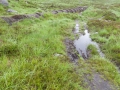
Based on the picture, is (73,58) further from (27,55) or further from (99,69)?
(27,55)

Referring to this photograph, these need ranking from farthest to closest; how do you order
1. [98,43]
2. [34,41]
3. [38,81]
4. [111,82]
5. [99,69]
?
[98,43] < [34,41] < [99,69] < [111,82] < [38,81]

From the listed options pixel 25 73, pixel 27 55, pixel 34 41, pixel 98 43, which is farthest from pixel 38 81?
pixel 98 43

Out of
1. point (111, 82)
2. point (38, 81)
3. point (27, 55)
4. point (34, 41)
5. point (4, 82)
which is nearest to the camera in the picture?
point (4, 82)

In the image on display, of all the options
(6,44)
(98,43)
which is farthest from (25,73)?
(98,43)

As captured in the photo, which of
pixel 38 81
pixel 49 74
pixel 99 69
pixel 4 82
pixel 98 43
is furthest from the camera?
pixel 98 43

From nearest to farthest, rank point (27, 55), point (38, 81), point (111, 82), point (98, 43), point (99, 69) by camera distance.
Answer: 1. point (38, 81)
2. point (27, 55)
3. point (111, 82)
4. point (99, 69)
5. point (98, 43)

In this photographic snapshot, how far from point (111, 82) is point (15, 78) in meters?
4.93

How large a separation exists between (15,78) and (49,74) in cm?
134

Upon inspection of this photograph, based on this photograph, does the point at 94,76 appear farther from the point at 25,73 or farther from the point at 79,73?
the point at 25,73

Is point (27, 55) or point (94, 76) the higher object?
point (27, 55)

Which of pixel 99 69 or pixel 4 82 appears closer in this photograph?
pixel 4 82

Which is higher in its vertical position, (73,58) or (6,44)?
(6,44)

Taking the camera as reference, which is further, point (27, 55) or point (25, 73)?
point (27, 55)

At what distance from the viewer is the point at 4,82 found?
4.57 m
